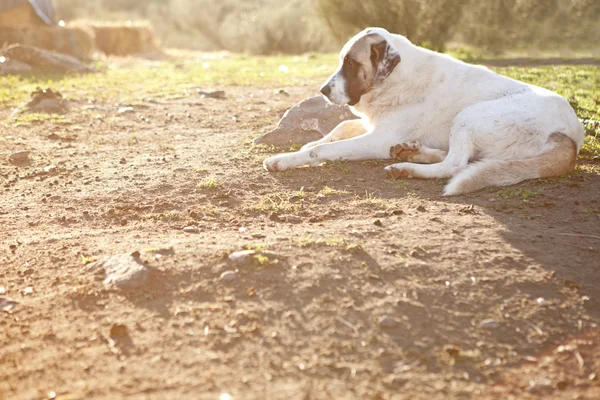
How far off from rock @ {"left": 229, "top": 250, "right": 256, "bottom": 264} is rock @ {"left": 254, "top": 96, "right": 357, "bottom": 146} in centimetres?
297

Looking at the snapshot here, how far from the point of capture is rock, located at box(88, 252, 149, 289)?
318 centimetres

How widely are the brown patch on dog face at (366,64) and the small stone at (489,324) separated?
279 cm

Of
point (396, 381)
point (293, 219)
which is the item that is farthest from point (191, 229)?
point (396, 381)

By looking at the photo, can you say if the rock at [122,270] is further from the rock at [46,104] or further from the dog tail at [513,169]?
the rock at [46,104]

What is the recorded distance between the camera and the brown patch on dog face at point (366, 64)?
510 cm

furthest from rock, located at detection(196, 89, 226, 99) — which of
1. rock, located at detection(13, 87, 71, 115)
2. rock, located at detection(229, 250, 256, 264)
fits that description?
rock, located at detection(229, 250, 256, 264)

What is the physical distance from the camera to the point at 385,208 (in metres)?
4.18

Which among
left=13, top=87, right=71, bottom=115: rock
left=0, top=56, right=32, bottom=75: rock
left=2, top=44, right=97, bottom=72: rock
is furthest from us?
left=2, top=44, right=97, bottom=72: rock

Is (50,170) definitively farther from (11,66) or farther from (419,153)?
(11,66)

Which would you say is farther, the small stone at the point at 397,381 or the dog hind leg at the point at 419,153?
the dog hind leg at the point at 419,153

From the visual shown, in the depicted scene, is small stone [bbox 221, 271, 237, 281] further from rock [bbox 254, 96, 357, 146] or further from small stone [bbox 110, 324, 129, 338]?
rock [bbox 254, 96, 357, 146]

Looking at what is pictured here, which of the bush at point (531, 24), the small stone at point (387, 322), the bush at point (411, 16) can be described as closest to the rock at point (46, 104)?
the small stone at point (387, 322)

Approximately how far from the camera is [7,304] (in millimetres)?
3125

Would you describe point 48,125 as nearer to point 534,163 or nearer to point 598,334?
point 534,163
